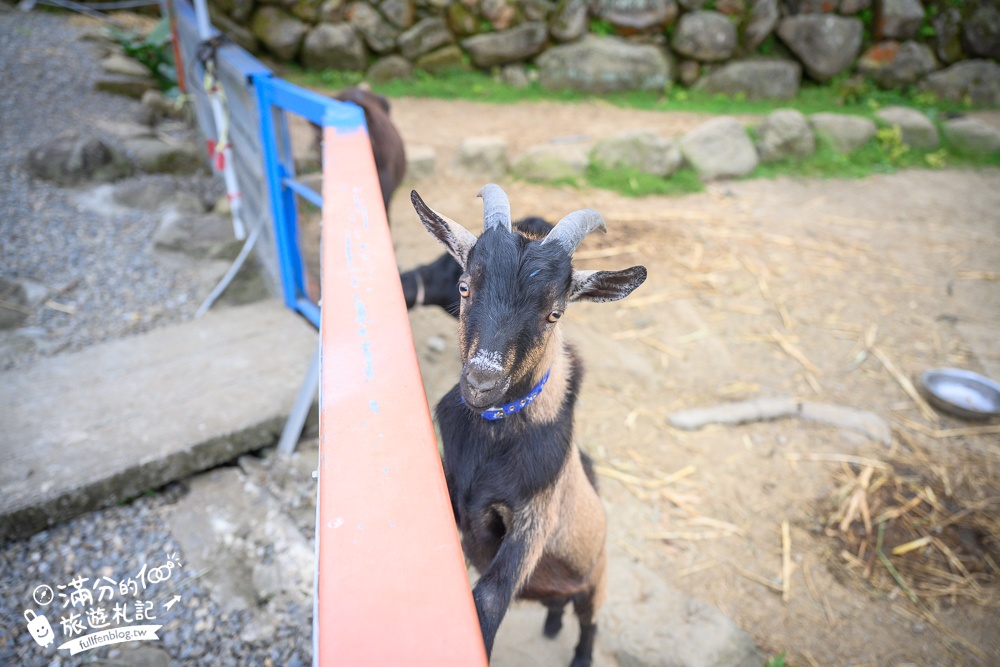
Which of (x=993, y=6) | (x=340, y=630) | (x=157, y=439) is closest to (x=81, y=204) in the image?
(x=157, y=439)

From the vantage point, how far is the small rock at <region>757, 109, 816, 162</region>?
8586 millimetres

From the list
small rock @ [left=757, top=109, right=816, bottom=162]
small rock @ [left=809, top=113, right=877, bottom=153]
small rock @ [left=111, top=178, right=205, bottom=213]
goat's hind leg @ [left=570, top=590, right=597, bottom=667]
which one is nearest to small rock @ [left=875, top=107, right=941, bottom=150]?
small rock @ [left=809, top=113, right=877, bottom=153]

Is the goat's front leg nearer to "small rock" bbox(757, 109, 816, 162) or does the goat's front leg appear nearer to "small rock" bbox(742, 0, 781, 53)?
"small rock" bbox(757, 109, 816, 162)

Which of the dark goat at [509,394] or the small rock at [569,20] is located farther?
the small rock at [569,20]

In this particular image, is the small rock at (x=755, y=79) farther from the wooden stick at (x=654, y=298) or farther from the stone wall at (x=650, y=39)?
the wooden stick at (x=654, y=298)

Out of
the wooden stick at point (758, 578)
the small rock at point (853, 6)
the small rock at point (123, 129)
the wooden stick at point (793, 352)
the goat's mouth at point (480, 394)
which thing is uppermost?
the goat's mouth at point (480, 394)

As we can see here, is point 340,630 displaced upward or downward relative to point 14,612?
upward

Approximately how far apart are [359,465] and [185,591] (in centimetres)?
180

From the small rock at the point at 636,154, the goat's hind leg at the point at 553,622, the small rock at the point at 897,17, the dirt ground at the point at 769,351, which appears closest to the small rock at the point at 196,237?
the dirt ground at the point at 769,351

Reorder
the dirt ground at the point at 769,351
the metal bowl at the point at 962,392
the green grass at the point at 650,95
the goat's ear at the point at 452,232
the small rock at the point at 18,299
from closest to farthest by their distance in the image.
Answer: the goat's ear at the point at 452,232, the dirt ground at the point at 769,351, the small rock at the point at 18,299, the metal bowl at the point at 962,392, the green grass at the point at 650,95

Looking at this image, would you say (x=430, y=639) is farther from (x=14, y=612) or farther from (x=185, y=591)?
(x=14, y=612)

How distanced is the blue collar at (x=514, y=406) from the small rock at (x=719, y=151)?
709cm

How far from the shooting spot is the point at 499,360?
162 centimetres

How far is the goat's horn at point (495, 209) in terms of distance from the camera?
1.90 m
